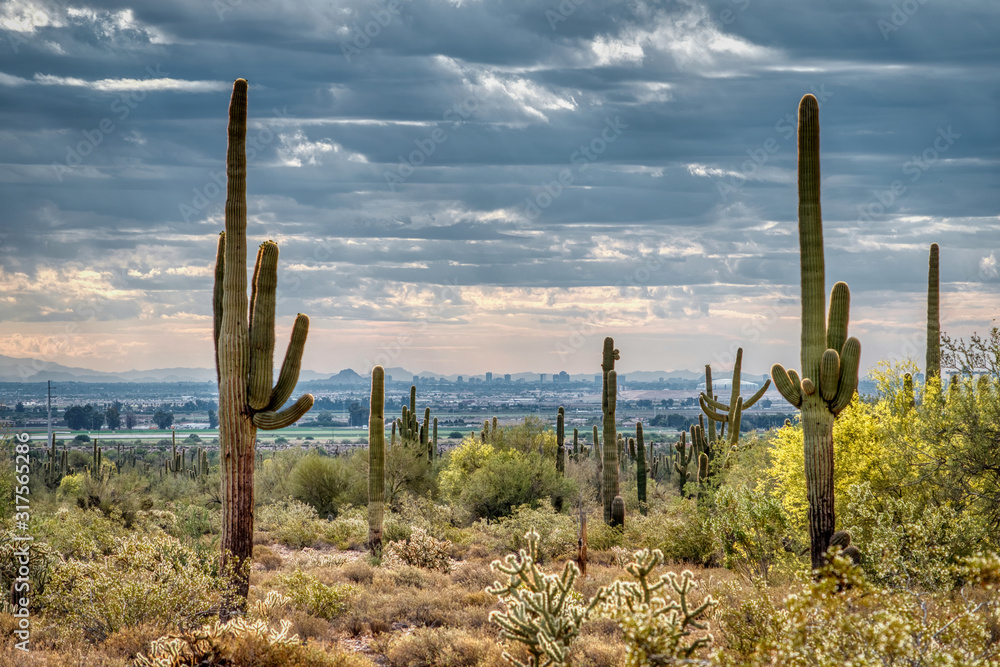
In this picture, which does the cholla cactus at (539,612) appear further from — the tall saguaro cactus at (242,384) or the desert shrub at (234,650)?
the tall saguaro cactus at (242,384)

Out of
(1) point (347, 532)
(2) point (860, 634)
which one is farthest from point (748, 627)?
(1) point (347, 532)

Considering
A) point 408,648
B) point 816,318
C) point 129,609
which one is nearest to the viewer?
point 129,609

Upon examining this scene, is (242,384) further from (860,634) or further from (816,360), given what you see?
(860,634)

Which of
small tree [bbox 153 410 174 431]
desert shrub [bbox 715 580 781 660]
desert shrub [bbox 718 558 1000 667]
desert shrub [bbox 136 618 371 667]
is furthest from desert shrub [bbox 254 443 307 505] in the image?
small tree [bbox 153 410 174 431]

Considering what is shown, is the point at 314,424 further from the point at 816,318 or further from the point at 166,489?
the point at 816,318

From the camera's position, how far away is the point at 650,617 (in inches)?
239

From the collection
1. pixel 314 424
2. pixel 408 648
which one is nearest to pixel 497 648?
pixel 408 648

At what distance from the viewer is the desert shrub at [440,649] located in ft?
34.4

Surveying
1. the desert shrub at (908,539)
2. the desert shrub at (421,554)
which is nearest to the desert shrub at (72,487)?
the desert shrub at (421,554)

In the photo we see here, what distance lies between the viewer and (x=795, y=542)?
Answer: 50.0 feet

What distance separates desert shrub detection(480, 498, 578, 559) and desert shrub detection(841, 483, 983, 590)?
7.24 metres

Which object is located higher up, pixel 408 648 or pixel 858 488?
pixel 858 488

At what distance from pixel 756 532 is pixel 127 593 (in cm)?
1007

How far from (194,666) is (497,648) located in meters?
3.71
